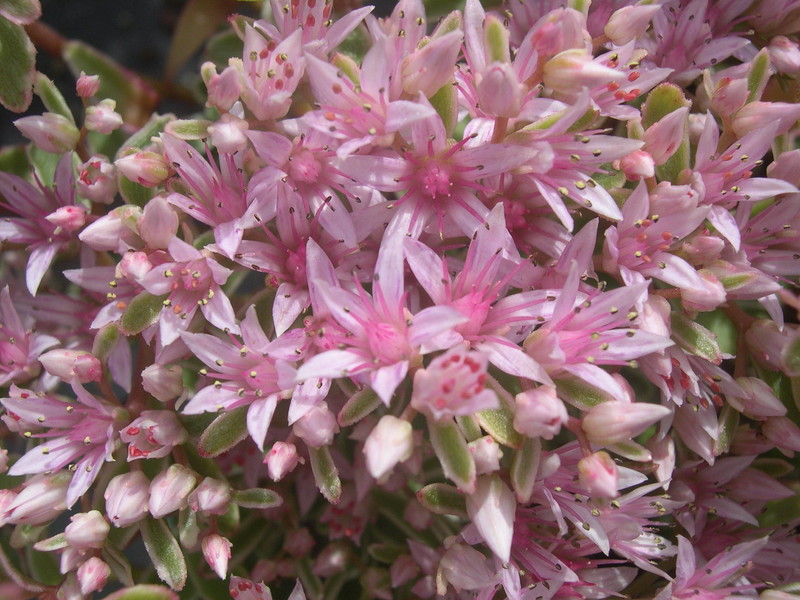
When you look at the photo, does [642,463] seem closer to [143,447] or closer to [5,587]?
[143,447]

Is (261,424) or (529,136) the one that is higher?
(529,136)

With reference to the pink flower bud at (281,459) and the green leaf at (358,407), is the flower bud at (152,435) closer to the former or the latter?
the pink flower bud at (281,459)

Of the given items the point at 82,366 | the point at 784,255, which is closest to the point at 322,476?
the point at 82,366

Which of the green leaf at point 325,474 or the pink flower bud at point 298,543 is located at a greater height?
the green leaf at point 325,474

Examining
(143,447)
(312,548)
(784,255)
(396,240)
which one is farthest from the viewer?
(312,548)

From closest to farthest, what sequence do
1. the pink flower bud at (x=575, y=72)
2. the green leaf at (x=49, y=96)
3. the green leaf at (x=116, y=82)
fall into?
1. the pink flower bud at (x=575, y=72)
2. the green leaf at (x=49, y=96)
3. the green leaf at (x=116, y=82)

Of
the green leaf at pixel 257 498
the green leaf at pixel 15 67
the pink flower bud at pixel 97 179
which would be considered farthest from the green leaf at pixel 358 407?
the green leaf at pixel 15 67
